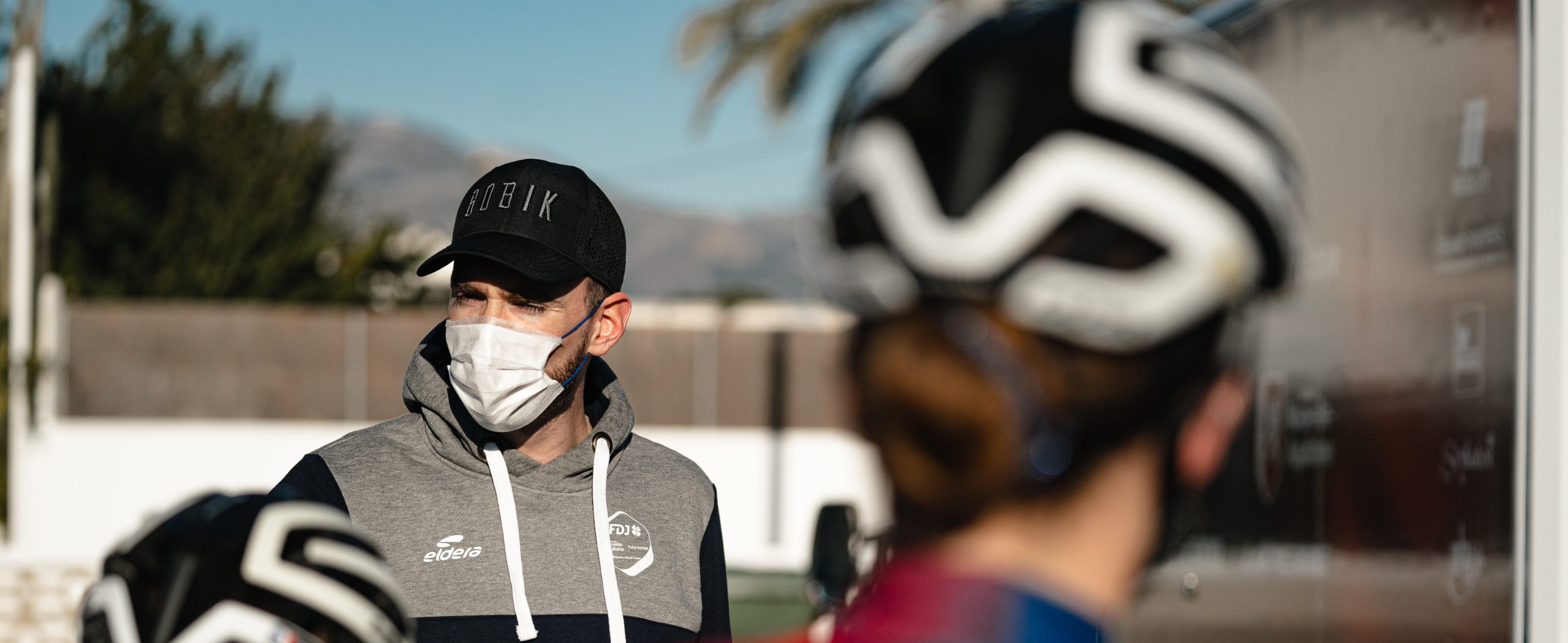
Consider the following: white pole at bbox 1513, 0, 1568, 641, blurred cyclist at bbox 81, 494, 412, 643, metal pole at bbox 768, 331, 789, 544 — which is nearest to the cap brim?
blurred cyclist at bbox 81, 494, 412, 643

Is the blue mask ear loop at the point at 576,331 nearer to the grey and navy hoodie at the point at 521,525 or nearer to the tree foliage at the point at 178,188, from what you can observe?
the grey and navy hoodie at the point at 521,525

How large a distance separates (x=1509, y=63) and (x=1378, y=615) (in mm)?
1518

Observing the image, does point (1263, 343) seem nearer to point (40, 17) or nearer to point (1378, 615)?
point (1378, 615)

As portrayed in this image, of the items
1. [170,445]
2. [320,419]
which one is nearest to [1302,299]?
[170,445]

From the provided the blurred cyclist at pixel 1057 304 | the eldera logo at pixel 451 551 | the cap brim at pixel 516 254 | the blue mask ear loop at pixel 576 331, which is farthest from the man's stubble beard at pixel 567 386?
the blurred cyclist at pixel 1057 304

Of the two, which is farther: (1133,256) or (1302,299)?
(1302,299)

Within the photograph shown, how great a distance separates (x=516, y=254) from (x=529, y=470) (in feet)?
1.45

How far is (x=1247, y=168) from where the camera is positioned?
1318mm

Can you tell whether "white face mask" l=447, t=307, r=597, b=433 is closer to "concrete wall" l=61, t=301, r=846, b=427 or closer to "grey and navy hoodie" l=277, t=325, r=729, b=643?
"grey and navy hoodie" l=277, t=325, r=729, b=643

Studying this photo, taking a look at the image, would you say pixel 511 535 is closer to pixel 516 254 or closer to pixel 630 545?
pixel 630 545

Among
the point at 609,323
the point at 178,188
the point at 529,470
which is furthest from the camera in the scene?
the point at 178,188

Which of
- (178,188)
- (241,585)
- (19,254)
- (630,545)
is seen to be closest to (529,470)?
(630,545)

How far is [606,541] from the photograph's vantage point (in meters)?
3.21

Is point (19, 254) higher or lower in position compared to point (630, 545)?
higher
